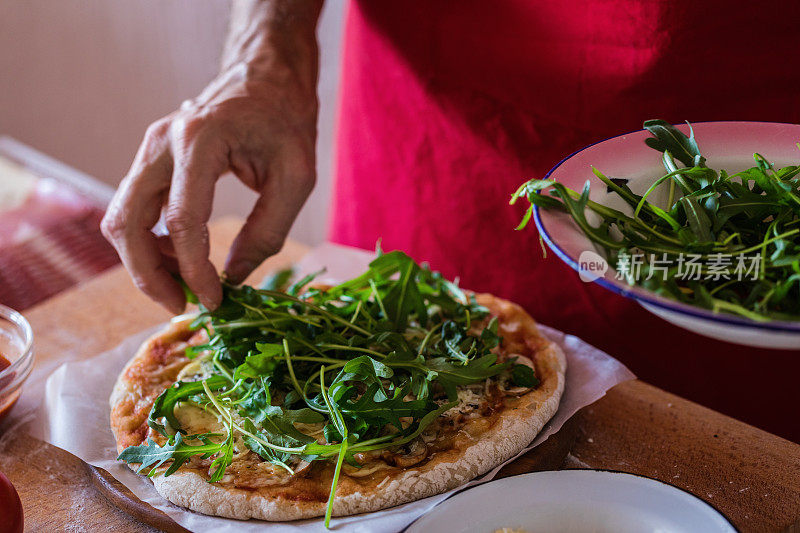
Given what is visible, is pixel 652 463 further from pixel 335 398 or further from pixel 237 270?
pixel 237 270

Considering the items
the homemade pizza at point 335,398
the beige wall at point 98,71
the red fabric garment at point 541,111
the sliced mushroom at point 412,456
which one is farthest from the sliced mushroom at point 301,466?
the beige wall at point 98,71

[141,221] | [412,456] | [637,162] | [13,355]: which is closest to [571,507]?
[412,456]

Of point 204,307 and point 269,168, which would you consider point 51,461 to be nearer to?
point 204,307

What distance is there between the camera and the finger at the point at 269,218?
152 cm

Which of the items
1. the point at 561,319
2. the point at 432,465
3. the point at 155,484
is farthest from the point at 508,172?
the point at 155,484

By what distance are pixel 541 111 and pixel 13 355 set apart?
114 centimetres

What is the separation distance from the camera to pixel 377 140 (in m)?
2.01

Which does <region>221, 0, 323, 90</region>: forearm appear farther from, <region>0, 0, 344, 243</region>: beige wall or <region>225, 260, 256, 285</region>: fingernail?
<region>0, 0, 344, 243</region>: beige wall

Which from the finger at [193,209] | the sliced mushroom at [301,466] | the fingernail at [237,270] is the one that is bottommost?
the sliced mushroom at [301,466]

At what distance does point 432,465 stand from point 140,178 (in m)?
0.74

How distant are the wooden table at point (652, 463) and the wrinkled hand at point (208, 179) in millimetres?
367

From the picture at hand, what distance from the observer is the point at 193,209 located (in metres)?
1.40

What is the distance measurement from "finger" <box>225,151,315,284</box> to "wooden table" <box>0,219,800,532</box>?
46 cm

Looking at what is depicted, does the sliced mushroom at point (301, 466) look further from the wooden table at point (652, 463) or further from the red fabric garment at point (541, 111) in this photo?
the red fabric garment at point (541, 111)
